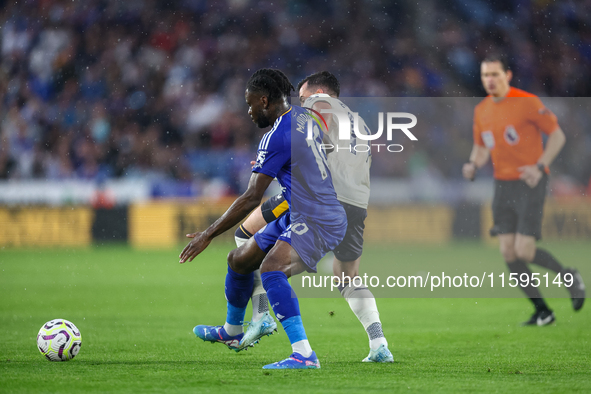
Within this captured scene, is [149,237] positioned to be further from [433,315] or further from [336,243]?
[336,243]

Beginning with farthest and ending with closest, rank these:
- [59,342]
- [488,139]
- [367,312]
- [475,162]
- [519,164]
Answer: [488,139], [519,164], [475,162], [367,312], [59,342]

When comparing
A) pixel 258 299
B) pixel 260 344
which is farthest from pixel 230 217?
pixel 260 344

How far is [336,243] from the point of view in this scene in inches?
176

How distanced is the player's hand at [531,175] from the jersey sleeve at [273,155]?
11.4 feet

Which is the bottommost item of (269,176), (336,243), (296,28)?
(336,243)

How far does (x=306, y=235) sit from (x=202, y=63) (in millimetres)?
13965

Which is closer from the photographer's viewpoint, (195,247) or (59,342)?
(195,247)

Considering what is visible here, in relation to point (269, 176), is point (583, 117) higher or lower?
higher

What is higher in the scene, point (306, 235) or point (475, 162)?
point (475, 162)

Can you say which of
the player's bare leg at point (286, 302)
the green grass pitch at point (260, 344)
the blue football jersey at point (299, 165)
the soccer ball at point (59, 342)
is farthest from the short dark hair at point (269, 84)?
the soccer ball at point (59, 342)

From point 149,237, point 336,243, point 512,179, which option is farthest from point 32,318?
point 149,237

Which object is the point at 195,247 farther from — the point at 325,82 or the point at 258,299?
the point at 325,82

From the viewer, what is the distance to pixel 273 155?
423cm

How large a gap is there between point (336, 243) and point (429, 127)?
391 inches
